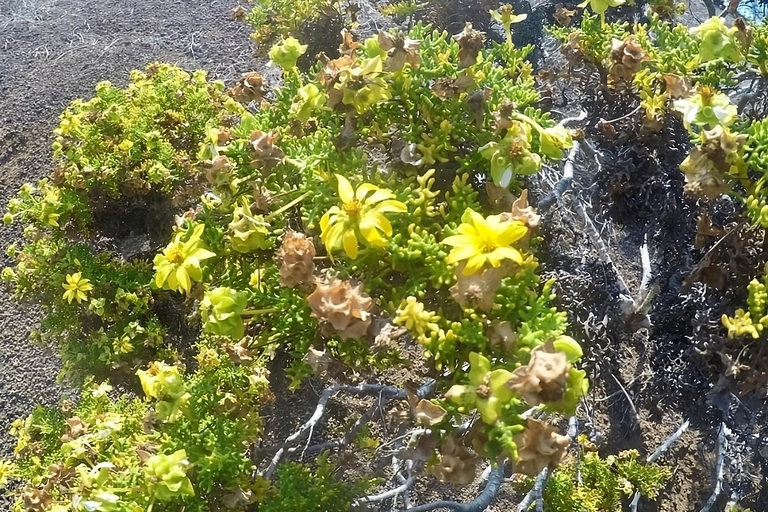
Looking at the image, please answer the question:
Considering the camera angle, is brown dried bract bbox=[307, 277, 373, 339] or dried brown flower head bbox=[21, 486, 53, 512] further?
dried brown flower head bbox=[21, 486, 53, 512]

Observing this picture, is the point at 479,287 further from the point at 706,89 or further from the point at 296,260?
the point at 706,89

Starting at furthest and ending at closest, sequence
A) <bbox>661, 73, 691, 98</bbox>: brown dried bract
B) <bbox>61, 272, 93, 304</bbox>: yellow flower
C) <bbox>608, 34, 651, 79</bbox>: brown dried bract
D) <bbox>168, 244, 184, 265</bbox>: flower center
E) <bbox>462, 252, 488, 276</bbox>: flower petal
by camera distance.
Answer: <bbox>61, 272, 93, 304</bbox>: yellow flower
<bbox>608, 34, 651, 79</bbox>: brown dried bract
<bbox>661, 73, 691, 98</bbox>: brown dried bract
<bbox>168, 244, 184, 265</bbox>: flower center
<bbox>462, 252, 488, 276</bbox>: flower petal

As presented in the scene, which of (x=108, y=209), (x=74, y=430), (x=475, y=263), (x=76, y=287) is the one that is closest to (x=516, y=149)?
(x=475, y=263)

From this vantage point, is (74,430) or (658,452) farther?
(658,452)

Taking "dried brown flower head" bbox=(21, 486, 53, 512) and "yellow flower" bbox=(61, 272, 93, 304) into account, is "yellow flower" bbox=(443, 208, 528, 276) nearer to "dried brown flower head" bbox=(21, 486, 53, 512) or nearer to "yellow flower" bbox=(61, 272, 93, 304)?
"dried brown flower head" bbox=(21, 486, 53, 512)

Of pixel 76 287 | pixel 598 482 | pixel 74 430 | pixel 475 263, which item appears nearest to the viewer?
pixel 475 263

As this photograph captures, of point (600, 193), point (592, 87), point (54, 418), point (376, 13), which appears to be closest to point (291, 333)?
point (600, 193)

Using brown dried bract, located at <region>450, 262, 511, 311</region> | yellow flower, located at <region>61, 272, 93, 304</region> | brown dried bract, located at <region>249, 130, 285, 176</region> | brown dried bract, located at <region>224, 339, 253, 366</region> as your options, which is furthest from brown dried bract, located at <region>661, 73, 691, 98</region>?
yellow flower, located at <region>61, 272, 93, 304</region>
